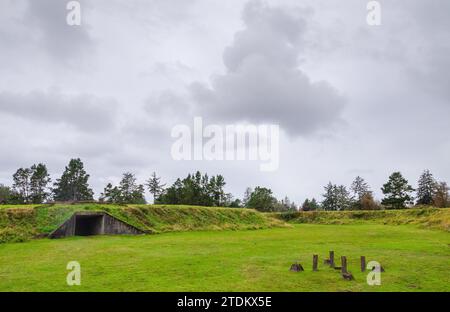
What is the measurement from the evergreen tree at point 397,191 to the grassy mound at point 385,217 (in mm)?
16086

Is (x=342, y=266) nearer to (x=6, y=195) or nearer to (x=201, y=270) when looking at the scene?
(x=201, y=270)

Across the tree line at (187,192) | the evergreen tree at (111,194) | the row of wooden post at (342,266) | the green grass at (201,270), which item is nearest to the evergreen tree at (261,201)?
the tree line at (187,192)

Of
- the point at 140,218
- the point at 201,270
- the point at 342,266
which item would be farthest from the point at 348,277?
the point at 140,218

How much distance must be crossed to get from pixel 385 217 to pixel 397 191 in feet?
69.1

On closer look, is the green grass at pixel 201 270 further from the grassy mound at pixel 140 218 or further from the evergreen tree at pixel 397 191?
the evergreen tree at pixel 397 191

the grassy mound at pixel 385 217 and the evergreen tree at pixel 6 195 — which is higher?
the evergreen tree at pixel 6 195

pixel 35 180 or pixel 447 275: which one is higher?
pixel 35 180

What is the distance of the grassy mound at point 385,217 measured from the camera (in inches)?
2195
